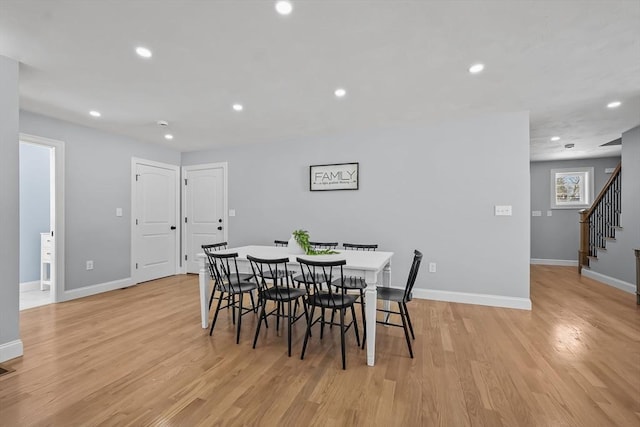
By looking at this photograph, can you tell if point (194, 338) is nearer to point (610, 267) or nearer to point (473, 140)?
point (473, 140)

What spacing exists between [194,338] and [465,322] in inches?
109

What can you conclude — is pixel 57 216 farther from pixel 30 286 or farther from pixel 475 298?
pixel 475 298

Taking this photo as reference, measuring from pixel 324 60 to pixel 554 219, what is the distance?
22.4ft

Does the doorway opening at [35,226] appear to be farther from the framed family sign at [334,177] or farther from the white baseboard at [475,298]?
the white baseboard at [475,298]

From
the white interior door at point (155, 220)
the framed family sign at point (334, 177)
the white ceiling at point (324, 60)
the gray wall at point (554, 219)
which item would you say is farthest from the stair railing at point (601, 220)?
the white interior door at point (155, 220)

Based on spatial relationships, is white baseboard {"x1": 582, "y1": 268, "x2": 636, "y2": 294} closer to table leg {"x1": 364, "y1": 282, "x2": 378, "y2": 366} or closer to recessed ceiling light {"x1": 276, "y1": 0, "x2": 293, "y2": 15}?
table leg {"x1": 364, "y1": 282, "x2": 378, "y2": 366}

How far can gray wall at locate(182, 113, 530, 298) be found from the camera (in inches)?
142

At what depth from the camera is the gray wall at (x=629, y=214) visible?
13.7ft

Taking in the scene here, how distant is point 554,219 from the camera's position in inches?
257

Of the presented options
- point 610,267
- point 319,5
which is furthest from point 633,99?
point 319,5

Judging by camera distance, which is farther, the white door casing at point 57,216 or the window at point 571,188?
the window at point 571,188

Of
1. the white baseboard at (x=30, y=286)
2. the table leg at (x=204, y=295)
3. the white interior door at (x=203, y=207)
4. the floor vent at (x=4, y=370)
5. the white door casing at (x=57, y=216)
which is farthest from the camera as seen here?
the white interior door at (x=203, y=207)

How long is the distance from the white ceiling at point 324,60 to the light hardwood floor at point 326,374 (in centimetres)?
242

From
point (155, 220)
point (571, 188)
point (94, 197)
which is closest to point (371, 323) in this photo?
point (94, 197)
